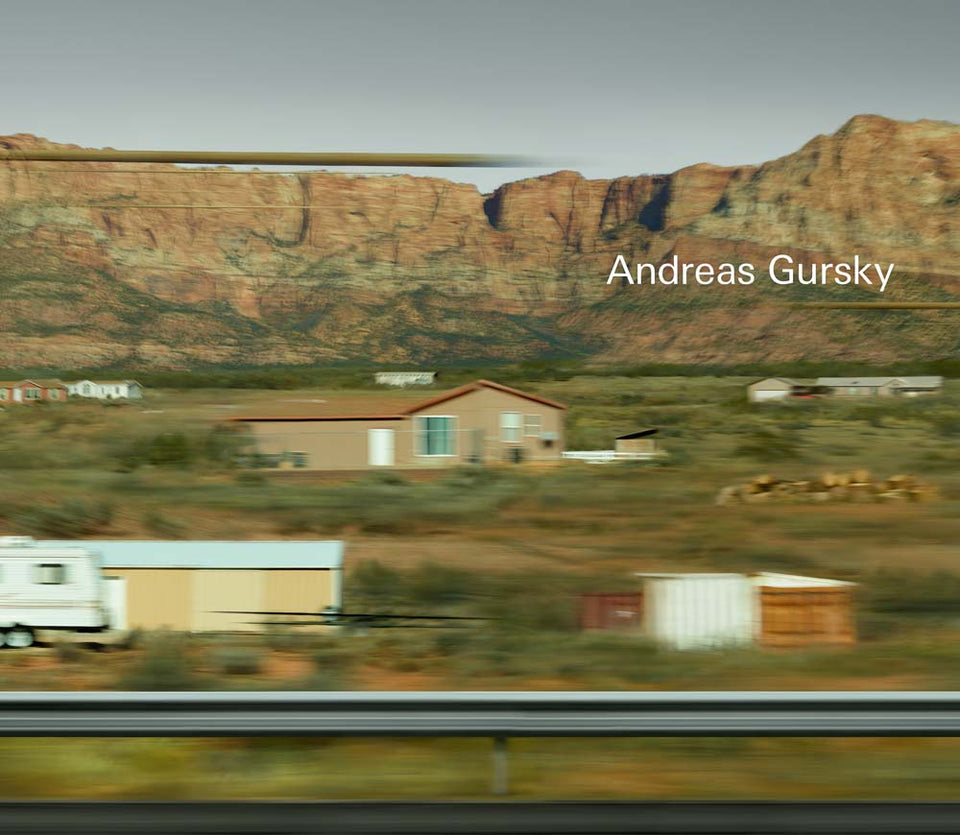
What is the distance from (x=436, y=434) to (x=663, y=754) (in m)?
2.29

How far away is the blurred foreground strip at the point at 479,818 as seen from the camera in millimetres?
3547

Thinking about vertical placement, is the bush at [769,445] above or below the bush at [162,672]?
above

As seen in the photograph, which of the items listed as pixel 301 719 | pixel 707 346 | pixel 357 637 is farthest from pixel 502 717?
pixel 707 346

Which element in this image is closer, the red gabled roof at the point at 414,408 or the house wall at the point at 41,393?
the house wall at the point at 41,393

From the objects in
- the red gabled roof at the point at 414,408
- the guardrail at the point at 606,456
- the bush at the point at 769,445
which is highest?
the red gabled roof at the point at 414,408

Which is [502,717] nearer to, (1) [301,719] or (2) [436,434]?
(1) [301,719]

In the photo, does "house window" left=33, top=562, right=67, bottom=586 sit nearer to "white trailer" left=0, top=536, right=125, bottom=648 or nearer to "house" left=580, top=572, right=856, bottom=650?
"white trailer" left=0, top=536, right=125, bottom=648

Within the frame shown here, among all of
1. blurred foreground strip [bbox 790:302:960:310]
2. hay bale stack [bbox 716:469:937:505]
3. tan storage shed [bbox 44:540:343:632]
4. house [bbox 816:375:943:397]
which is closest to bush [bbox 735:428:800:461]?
hay bale stack [bbox 716:469:937:505]

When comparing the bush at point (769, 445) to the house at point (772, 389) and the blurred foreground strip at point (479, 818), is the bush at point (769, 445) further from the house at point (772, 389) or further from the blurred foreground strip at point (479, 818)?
the blurred foreground strip at point (479, 818)

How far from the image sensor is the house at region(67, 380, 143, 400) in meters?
5.70

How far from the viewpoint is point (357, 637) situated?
5.30 m

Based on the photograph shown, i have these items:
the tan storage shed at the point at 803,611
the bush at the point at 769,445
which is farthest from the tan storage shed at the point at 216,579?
the bush at the point at 769,445

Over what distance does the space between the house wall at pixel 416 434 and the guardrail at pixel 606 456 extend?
10 cm

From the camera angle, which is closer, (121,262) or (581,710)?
(581,710)
